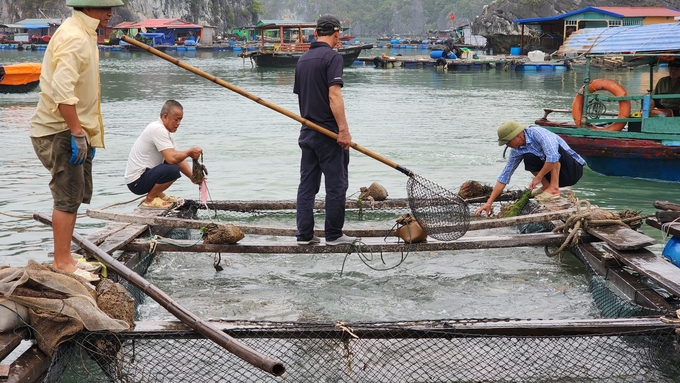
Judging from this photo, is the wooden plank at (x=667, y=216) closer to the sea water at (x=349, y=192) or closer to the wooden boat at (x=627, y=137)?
the sea water at (x=349, y=192)

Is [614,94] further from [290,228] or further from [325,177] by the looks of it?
[325,177]

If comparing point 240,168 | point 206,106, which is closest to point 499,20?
point 206,106

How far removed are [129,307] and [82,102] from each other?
51.6 inches

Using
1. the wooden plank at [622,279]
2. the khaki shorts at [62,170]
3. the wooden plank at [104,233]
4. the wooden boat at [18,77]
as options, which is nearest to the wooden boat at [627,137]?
the wooden plank at [622,279]

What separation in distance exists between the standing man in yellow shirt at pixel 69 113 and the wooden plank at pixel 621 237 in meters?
3.80

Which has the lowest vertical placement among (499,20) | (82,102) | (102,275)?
(102,275)

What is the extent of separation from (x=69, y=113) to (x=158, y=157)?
8.98 feet

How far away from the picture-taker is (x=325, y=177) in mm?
5812

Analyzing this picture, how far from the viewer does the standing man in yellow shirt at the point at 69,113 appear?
4.43 meters

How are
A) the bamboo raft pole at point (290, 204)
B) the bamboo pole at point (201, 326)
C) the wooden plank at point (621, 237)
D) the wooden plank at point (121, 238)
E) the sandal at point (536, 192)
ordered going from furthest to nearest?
1. the bamboo raft pole at point (290, 204)
2. the sandal at point (536, 192)
3. the wooden plank at point (121, 238)
4. the wooden plank at point (621, 237)
5. the bamboo pole at point (201, 326)

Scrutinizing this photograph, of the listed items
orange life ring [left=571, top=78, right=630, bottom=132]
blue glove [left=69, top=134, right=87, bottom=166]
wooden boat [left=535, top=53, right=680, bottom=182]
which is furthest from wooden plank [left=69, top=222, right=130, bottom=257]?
orange life ring [left=571, top=78, right=630, bottom=132]

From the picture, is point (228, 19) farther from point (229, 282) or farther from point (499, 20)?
point (229, 282)

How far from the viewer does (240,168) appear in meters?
12.6

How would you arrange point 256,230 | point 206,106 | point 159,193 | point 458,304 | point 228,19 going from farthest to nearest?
1. point 228,19
2. point 206,106
3. point 159,193
4. point 256,230
5. point 458,304
